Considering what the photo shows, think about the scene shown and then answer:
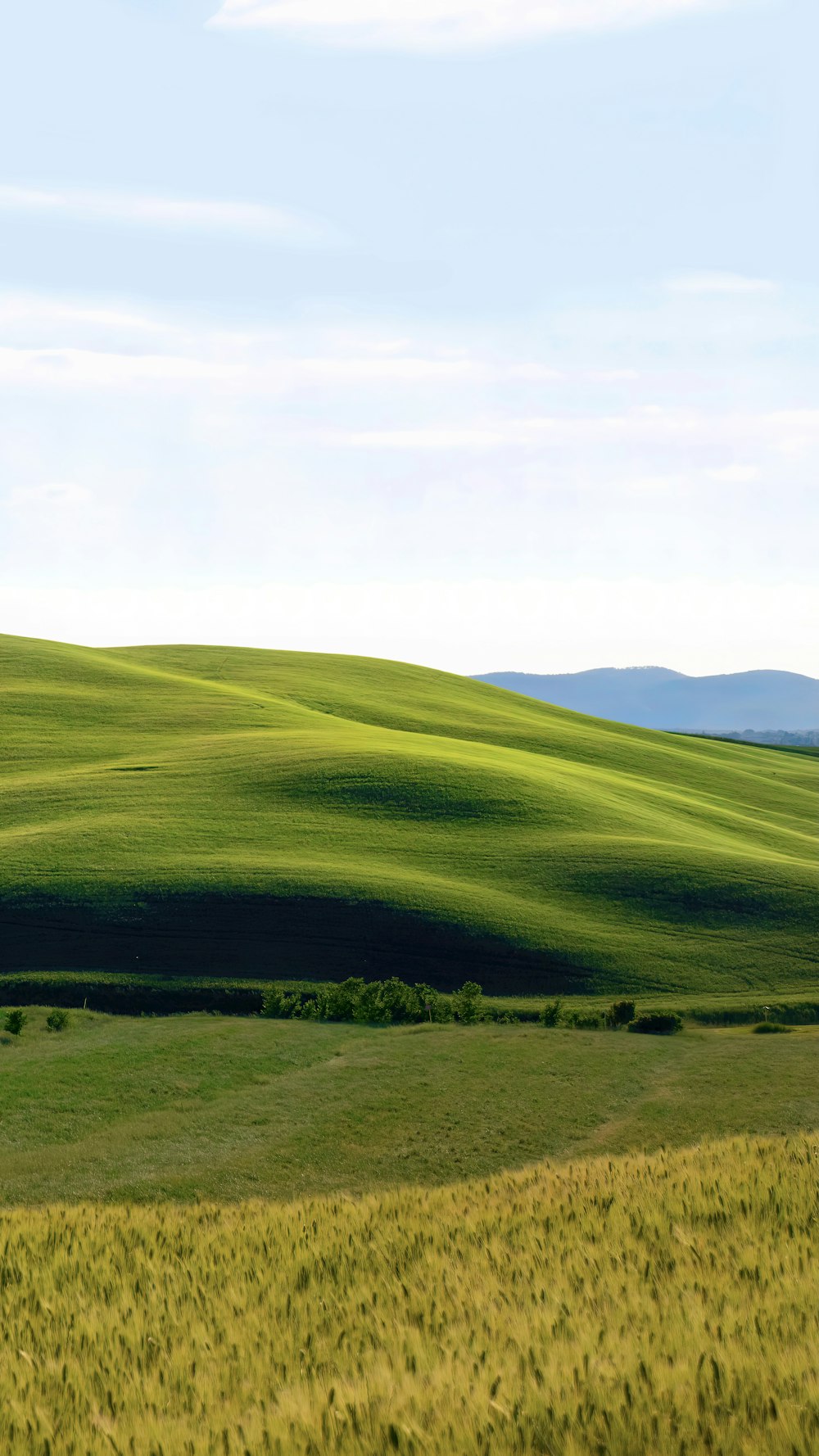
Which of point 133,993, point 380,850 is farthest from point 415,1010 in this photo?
point 380,850

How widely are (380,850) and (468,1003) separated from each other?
1616cm

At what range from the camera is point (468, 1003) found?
105ft

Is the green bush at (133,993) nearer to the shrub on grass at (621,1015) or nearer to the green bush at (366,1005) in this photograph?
the green bush at (366,1005)

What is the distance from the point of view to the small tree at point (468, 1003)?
103ft

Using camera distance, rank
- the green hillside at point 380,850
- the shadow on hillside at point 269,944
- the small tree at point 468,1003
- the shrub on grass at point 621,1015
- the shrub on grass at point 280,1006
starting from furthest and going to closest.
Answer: the green hillside at point 380,850 < the shadow on hillside at point 269,944 < the shrub on grass at point 280,1006 < the shrub on grass at point 621,1015 < the small tree at point 468,1003

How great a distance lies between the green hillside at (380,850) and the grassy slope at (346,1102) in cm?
800

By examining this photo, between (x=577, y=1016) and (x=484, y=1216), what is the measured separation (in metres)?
24.6

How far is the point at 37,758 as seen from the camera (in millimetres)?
64562

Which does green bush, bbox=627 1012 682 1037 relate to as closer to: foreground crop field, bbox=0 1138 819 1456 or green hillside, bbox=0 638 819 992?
green hillside, bbox=0 638 819 992

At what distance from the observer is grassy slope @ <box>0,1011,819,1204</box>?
1817 centimetres

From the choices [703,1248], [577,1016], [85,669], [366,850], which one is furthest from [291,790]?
[703,1248]

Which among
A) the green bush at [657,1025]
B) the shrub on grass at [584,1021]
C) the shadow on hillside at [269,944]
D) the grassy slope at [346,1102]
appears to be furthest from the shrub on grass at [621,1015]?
the shadow on hillside at [269,944]

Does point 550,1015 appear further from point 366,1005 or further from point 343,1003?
point 343,1003

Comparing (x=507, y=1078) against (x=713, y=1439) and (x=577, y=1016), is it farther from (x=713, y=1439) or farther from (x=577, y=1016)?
(x=713, y=1439)
